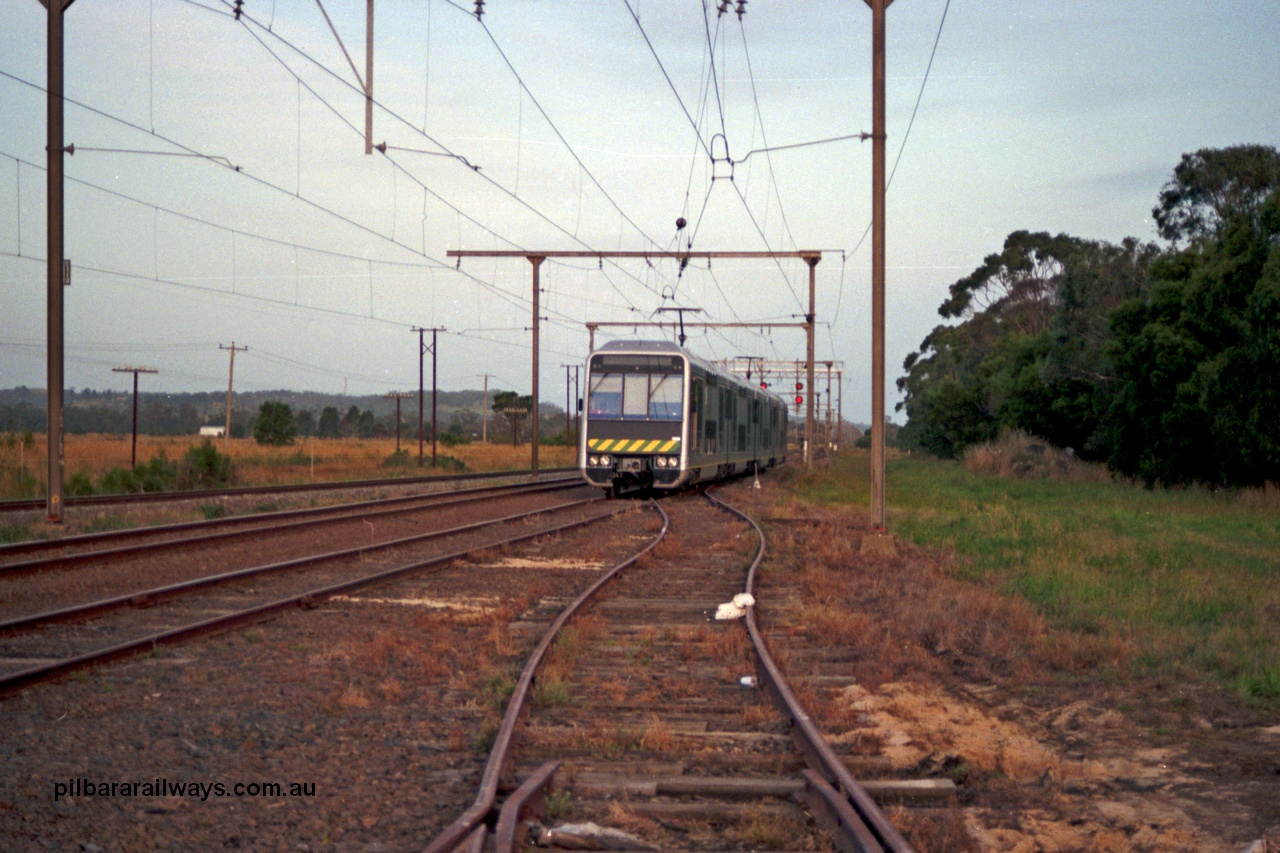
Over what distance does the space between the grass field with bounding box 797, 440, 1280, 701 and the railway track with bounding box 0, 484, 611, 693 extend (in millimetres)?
7137


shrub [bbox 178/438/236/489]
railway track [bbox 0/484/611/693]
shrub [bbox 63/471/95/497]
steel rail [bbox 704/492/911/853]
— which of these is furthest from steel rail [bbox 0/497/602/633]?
shrub [bbox 178/438/236/489]

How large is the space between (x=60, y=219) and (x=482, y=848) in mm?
17705

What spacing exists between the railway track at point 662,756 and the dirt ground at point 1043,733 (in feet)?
1.41

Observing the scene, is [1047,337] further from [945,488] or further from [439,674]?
[439,674]

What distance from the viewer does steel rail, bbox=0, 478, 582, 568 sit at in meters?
14.0

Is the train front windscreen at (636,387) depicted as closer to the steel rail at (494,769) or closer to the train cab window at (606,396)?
Answer: the train cab window at (606,396)

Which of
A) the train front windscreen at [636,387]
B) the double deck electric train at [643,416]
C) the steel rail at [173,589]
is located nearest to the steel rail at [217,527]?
the steel rail at [173,589]

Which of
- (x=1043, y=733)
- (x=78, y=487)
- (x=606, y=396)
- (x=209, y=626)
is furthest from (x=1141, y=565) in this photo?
(x=78, y=487)

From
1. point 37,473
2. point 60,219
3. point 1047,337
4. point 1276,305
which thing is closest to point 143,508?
point 60,219

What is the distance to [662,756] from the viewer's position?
623 cm

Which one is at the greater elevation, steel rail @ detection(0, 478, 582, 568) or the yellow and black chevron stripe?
the yellow and black chevron stripe

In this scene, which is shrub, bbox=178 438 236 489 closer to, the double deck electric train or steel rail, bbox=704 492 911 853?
the double deck electric train

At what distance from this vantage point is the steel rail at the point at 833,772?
4609 mm

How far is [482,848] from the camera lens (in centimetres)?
455
